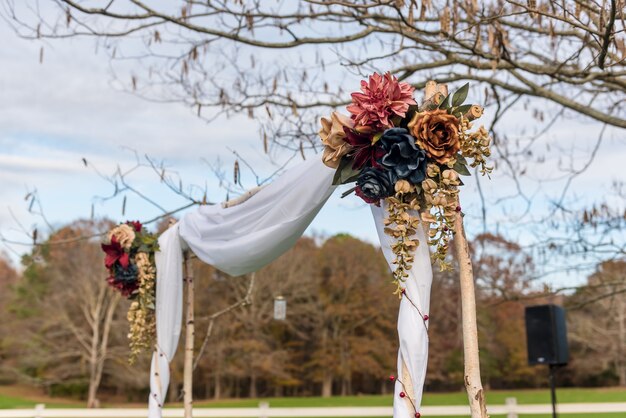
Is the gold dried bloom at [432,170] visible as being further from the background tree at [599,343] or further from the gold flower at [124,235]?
the background tree at [599,343]

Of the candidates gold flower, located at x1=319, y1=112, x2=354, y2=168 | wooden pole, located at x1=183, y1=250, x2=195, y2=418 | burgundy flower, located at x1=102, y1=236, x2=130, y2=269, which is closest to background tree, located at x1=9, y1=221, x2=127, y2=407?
burgundy flower, located at x1=102, y1=236, x2=130, y2=269

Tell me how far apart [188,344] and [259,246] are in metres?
1.09

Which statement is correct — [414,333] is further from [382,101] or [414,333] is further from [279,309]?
[279,309]

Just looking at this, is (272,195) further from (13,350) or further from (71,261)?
(13,350)

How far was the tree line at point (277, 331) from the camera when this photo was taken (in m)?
21.1

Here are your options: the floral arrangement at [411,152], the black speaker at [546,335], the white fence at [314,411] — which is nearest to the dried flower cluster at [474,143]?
the floral arrangement at [411,152]

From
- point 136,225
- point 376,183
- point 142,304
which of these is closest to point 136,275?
point 142,304

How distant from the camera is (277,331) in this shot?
Result: 23391 mm

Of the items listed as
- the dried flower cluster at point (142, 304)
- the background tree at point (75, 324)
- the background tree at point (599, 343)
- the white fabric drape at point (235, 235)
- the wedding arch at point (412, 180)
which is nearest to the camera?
the wedding arch at point (412, 180)

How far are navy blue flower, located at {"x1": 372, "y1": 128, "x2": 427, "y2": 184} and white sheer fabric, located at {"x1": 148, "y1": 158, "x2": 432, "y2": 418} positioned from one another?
273 mm

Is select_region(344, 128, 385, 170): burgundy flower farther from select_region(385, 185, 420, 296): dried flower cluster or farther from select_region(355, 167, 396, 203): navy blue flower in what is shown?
select_region(385, 185, 420, 296): dried flower cluster

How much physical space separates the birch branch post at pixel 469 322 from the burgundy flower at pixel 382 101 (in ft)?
0.34

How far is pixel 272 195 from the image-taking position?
3590mm

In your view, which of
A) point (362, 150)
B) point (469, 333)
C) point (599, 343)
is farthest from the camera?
point (599, 343)
